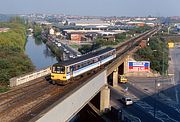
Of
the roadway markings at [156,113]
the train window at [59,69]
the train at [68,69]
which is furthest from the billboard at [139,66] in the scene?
the train window at [59,69]

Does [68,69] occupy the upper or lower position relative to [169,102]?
upper

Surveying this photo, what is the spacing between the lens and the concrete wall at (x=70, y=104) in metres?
15.6

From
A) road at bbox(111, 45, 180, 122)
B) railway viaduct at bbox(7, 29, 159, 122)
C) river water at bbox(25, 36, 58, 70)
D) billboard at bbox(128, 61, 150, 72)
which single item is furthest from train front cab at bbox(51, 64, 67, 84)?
river water at bbox(25, 36, 58, 70)

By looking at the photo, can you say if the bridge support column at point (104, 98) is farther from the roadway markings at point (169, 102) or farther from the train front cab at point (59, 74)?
the roadway markings at point (169, 102)

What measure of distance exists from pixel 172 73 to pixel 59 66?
31.5 m

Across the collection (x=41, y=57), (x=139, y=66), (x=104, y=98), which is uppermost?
(x=104, y=98)

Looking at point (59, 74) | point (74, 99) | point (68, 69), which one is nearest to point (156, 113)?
point (68, 69)

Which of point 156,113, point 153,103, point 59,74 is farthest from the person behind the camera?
point 153,103

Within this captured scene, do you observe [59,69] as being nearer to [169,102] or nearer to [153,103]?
[153,103]

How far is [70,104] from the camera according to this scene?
18.7 metres

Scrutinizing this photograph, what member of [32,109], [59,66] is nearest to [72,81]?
[59,66]

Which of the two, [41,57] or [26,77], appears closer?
[26,77]

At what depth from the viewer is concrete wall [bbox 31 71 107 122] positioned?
612 inches

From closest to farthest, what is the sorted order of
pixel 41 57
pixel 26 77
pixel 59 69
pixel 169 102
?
1. pixel 59 69
2. pixel 26 77
3. pixel 169 102
4. pixel 41 57
